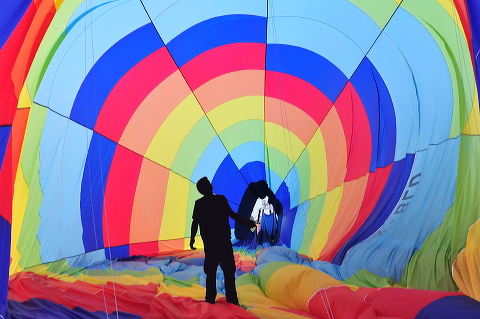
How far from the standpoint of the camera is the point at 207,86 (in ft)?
24.1

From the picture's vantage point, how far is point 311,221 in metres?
7.57

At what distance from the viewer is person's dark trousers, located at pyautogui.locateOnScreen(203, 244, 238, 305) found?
4.02 meters

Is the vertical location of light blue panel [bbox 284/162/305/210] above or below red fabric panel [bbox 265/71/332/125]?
below

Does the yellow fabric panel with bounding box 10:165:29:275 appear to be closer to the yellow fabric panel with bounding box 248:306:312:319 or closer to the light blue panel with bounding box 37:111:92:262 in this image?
the light blue panel with bounding box 37:111:92:262

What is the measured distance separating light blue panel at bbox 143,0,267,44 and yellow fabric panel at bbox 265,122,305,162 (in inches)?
109

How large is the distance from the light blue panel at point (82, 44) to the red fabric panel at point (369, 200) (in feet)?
9.96

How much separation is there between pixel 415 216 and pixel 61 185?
11.9ft

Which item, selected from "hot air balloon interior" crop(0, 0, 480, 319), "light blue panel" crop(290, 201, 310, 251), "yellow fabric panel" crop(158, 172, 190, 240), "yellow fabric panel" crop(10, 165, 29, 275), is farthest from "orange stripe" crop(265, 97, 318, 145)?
"yellow fabric panel" crop(10, 165, 29, 275)

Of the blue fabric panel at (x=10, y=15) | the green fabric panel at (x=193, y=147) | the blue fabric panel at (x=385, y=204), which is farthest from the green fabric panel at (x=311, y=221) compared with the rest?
the blue fabric panel at (x=10, y=15)

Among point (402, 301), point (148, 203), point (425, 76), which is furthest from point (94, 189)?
point (402, 301)

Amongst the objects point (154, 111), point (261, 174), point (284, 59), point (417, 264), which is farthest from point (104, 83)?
point (261, 174)

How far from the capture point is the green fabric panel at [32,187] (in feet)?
17.4

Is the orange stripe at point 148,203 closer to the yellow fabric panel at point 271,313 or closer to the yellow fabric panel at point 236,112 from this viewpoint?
the yellow fabric panel at point 236,112

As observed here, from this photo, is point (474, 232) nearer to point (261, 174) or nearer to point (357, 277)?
point (357, 277)
